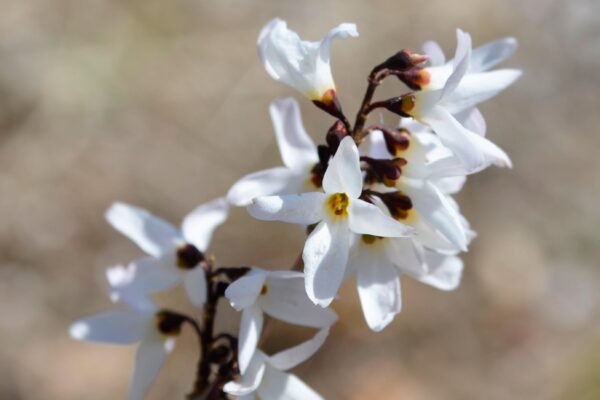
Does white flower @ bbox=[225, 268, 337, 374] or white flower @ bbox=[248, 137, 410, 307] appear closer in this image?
white flower @ bbox=[248, 137, 410, 307]

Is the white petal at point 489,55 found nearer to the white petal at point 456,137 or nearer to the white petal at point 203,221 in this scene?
the white petal at point 456,137

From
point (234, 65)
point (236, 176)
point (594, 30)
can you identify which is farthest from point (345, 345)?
point (594, 30)

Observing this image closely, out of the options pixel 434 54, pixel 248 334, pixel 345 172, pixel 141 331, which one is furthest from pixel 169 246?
pixel 434 54

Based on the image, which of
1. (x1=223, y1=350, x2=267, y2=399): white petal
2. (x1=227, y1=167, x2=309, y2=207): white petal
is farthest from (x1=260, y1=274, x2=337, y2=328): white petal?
(x1=227, y1=167, x2=309, y2=207): white petal

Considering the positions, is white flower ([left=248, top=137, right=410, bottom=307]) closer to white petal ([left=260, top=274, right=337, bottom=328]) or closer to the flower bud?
white petal ([left=260, top=274, right=337, bottom=328])

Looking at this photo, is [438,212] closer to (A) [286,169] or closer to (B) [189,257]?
(A) [286,169]

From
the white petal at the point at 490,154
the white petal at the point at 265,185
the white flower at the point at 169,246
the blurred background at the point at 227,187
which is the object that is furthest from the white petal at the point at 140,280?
the blurred background at the point at 227,187
